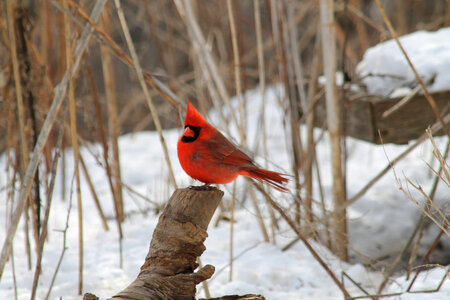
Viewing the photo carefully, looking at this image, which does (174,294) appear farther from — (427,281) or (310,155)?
(310,155)

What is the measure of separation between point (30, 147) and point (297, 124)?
3.82ft

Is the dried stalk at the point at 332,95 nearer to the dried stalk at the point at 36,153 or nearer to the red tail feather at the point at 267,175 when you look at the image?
the red tail feather at the point at 267,175

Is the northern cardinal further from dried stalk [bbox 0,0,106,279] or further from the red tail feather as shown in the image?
dried stalk [bbox 0,0,106,279]

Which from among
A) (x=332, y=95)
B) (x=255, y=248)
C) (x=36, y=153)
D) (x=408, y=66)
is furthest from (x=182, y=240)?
(x=408, y=66)

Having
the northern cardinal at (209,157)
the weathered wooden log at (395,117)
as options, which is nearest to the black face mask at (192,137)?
the northern cardinal at (209,157)

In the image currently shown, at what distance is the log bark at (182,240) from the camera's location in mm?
1156

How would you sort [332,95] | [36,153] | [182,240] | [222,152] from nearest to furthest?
1. [182,240]
2. [222,152]
3. [36,153]
4. [332,95]

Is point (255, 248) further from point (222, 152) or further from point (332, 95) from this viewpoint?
point (222, 152)

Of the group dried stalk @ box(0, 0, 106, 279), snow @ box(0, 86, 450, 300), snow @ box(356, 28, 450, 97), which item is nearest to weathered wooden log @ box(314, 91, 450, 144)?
snow @ box(356, 28, 450, 97)

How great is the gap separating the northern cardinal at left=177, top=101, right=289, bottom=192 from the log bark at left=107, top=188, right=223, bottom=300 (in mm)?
71

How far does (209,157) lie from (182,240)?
0.23 metres

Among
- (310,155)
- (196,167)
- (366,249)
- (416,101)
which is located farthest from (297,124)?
(196,167)

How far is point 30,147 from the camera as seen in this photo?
1.99 metres

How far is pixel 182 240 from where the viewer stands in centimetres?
119
